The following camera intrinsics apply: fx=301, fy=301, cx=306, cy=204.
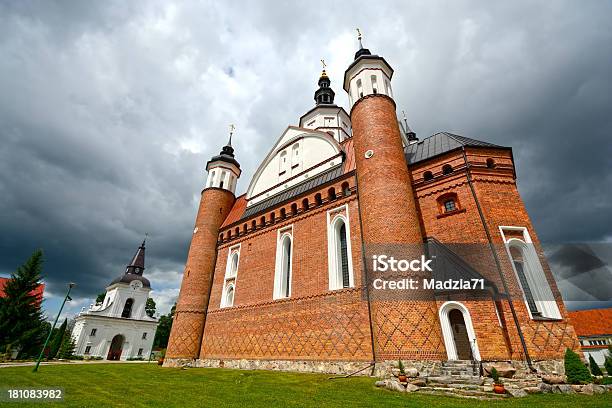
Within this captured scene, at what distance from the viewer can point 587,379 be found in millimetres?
8281

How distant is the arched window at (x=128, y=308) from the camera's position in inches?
1565

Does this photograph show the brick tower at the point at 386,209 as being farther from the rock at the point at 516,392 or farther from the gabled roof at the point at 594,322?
the gabled roof at the point at 594,322

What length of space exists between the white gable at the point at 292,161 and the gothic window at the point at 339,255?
14.6ft

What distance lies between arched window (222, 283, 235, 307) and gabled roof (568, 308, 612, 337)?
120 ft

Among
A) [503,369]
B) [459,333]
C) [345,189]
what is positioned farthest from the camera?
[345,189]

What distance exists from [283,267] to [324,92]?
19.8 metres

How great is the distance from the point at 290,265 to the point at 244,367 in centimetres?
598

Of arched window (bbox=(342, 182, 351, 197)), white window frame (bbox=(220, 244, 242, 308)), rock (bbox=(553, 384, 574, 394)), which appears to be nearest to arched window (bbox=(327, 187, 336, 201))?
arched window (bbox=(342, 182, 351, 197))

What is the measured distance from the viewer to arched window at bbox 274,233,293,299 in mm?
16797

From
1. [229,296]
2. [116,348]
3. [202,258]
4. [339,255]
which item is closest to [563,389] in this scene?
[339,255]

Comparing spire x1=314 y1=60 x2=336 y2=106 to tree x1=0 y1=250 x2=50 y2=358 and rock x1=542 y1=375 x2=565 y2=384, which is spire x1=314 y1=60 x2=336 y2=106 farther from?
tree x1=0 y1=250 x2=50 y2=358

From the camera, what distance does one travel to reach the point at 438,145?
1511cm

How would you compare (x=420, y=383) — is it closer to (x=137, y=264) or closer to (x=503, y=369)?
(x=503, y=369)

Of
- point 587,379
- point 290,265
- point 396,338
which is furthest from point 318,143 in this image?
point 587,379
